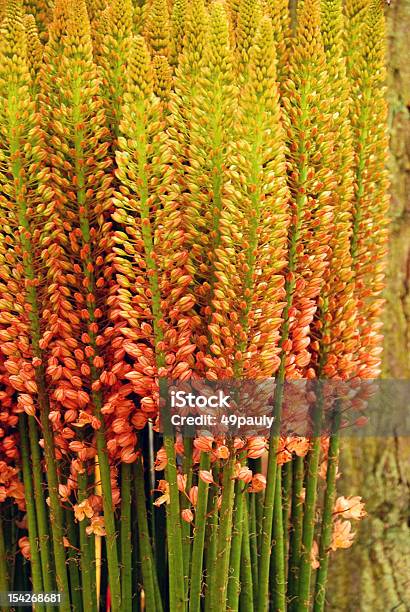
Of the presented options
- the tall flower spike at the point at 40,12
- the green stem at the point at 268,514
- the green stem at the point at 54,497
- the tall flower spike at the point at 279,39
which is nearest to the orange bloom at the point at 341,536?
the green stem at the point at 268,514

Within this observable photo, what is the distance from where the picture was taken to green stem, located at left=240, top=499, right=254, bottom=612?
3.31ft

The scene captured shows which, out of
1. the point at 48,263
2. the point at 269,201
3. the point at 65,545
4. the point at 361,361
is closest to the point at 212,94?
the point at 269,201

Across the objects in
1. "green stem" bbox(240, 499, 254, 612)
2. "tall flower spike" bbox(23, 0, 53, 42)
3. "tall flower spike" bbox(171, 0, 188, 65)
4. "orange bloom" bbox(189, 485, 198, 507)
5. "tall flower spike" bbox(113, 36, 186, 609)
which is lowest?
"green stem" bbox(240, 499, 254, 612)

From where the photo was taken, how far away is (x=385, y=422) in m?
1.31

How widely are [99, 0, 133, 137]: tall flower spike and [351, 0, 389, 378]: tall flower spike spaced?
0.28 meters

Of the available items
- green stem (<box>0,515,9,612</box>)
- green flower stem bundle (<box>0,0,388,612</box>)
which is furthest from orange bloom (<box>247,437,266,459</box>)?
green stem (<box>0,515,9,612</box>)

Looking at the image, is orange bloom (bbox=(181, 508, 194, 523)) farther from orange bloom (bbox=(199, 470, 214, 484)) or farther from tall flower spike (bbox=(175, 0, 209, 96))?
tall flower spike (bbox=(175, 0, 209, 96))

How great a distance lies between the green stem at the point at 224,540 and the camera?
3.04 ft

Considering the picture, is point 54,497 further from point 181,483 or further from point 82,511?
point 181,483

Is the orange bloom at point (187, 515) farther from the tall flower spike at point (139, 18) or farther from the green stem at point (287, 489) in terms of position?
the tall flower spike at point (139, 18)

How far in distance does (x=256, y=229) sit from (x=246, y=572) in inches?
15.9

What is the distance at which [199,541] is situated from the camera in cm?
95

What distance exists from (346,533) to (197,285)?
384 mm

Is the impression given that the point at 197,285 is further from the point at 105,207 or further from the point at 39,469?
the point at 39,469
